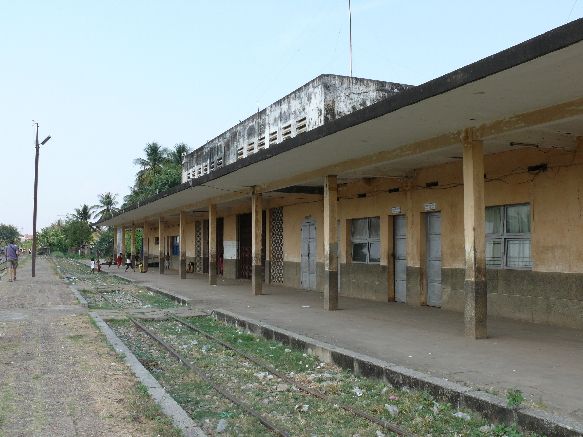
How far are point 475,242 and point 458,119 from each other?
1.87 metres

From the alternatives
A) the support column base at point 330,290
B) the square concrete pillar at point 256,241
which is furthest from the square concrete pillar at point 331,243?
the square concrete pillar at point 256,241

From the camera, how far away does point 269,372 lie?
305 inches

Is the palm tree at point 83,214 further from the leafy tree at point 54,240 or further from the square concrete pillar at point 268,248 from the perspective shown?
the square concrete pillar at point 268,248

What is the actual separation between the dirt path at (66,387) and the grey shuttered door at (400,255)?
728cm

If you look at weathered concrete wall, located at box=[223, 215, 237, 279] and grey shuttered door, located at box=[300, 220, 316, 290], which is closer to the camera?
grey shuttered door, located at box=[300, 220, 316, 290]

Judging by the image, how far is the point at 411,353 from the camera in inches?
302

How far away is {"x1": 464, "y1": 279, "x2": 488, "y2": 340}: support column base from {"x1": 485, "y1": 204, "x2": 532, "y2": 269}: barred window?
231cm

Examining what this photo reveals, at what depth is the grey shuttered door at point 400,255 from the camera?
555 inches

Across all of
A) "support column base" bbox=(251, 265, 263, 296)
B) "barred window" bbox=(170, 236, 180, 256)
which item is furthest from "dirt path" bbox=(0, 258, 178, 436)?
"barred window" bbox=(170, 236, 180, 256)

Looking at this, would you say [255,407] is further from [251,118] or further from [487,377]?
[251,118]

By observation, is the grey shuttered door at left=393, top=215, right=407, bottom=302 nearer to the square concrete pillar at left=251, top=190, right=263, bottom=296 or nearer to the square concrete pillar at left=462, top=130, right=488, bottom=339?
the square concrete pillar at left=251, top=190, right=263, bottom=296

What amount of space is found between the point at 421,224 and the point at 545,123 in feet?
18.7

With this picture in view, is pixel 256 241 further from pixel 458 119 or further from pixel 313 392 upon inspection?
pixel 313 392

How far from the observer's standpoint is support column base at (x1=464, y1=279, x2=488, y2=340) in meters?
8.64
